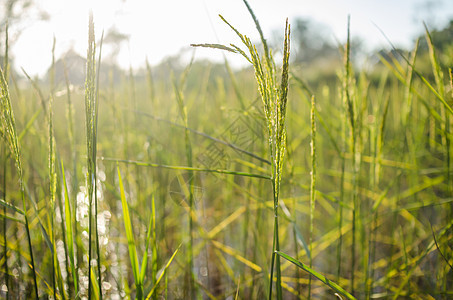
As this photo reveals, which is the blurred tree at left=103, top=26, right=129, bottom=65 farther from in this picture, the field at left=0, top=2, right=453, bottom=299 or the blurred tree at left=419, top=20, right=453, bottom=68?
the blurred tree at left=419, top=20, right=453, bottom=68

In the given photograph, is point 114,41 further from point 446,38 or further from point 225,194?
point 446,38

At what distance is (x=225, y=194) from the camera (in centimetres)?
138

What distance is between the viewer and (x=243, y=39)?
1.19 feet

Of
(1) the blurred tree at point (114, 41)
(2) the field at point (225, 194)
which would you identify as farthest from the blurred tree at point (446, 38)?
(1) the blurred tree at point (114, 41)

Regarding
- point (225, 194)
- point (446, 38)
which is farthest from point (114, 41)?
point (446, 38)

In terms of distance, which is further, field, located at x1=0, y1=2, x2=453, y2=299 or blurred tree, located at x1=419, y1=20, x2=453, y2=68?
blurred tree, located at x1=419, y1=20, x2=453, y2=68

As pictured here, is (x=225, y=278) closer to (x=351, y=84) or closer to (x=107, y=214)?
(x=107, y=214)

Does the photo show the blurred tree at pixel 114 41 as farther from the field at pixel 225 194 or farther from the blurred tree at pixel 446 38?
the blurred tree at pixel 446 38

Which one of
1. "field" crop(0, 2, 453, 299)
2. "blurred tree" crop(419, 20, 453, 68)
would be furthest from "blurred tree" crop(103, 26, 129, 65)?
"blurred tree" crop(419, 20, 453, 68)

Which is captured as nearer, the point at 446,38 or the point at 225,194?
the point at 225,194

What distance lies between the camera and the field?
0.48m

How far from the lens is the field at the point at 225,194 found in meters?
0.48

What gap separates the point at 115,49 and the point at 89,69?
1.06 metres

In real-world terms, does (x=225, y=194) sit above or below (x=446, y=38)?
below
